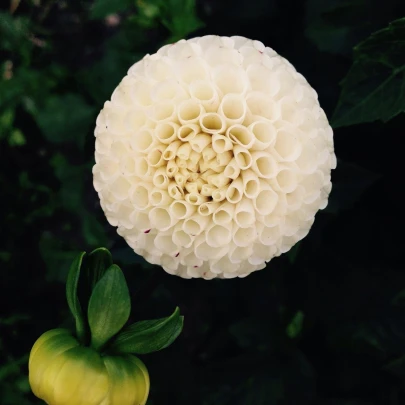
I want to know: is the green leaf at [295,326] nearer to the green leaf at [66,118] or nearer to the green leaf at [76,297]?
the green leaf at [76,297]

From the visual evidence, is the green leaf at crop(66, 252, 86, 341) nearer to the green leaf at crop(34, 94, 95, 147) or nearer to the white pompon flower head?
the white pompon flower head

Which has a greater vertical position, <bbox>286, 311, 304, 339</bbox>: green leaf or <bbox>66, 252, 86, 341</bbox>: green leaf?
<bbox>66, 252, 86, 341</bbox>: green leaf

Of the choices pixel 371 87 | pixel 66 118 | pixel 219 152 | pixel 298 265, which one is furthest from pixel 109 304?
pixel 66 118

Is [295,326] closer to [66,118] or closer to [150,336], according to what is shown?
[150,336]

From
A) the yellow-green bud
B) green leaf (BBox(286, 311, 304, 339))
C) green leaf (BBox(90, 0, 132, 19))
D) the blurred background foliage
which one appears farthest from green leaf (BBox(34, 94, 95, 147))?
the yellow-green bud

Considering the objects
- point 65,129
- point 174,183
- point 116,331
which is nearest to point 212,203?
point 174,183

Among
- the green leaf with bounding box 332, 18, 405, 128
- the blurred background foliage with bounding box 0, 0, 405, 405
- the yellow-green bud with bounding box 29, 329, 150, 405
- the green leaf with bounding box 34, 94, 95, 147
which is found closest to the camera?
the yellow-green bud with bounding box 29, 329, 150, 405
